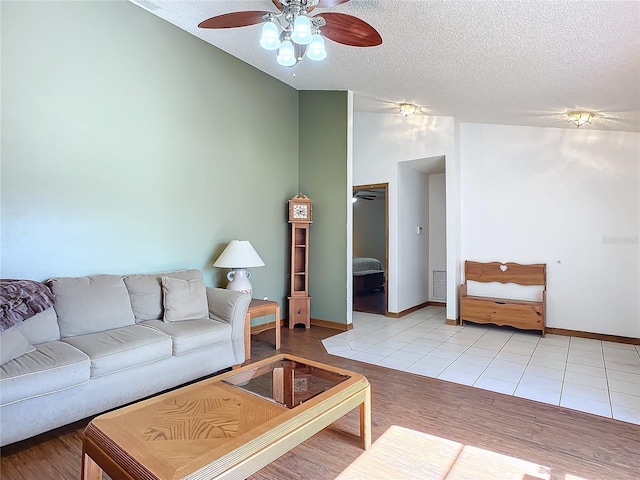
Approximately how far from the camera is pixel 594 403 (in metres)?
2.58

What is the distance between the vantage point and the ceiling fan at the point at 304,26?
207 centimetres

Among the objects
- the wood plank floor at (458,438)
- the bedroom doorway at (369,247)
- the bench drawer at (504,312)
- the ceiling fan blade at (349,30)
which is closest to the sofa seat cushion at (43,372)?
the wood plank floor at (458,438)

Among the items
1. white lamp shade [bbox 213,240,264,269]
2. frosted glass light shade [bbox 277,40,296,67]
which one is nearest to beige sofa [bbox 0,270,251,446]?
white lamp shade [bbox 213,240,264,269]

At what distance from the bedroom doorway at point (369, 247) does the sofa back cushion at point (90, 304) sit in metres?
4.56

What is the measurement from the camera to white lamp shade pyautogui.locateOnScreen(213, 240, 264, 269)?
3691mm

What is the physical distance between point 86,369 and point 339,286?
3095 millimetres

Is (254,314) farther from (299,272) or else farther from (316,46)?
(316,46)

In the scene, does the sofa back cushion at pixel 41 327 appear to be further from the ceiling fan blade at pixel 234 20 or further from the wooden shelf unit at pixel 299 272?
the wooden shelf unit at pixel 299 272

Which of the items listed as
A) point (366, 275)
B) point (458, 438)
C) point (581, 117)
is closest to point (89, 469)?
point (458, 438)

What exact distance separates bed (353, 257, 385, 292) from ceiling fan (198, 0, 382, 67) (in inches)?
216

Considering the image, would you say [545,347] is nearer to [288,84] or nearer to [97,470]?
[97,470]

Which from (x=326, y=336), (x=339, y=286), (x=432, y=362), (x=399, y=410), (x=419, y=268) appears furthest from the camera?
(x=419, y=268)

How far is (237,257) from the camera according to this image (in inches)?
147

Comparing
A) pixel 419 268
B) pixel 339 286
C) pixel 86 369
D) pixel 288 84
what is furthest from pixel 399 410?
pixel 288 84
